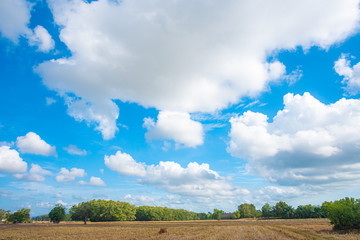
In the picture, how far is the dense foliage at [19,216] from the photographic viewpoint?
382 feet

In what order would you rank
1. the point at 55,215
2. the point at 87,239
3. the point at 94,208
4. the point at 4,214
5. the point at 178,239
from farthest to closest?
the point at 94,208
the point at 4,214
the point at 55,215
the point at 87,239
the point at 178,239

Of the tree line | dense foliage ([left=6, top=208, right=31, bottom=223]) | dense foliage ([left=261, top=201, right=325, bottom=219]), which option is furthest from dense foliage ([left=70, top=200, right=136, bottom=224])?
dense foliage ([left=261, top=201, right=325, bottom=219])

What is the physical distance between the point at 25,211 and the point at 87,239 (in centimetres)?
11432

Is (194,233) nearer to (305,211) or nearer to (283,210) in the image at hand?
(305,211)

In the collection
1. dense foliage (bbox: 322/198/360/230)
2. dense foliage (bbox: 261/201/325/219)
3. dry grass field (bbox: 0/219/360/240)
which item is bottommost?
dense foliage (bbox: 261/201/325/219)

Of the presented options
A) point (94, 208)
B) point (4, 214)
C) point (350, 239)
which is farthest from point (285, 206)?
point (4, 214)

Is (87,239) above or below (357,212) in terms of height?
below

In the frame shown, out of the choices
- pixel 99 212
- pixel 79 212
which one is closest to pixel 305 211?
pixel 99 212

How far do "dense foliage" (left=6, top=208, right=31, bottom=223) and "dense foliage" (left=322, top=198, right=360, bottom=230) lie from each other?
141487 mm

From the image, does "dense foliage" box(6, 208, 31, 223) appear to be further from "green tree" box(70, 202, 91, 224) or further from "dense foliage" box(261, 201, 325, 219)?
"dense foliage" box(261, 201, 325, 219)

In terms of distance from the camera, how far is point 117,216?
443ft

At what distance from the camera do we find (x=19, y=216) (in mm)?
116562

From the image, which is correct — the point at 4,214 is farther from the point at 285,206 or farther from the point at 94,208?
the point at 285,206

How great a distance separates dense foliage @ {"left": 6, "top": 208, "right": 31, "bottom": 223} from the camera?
382 ft
